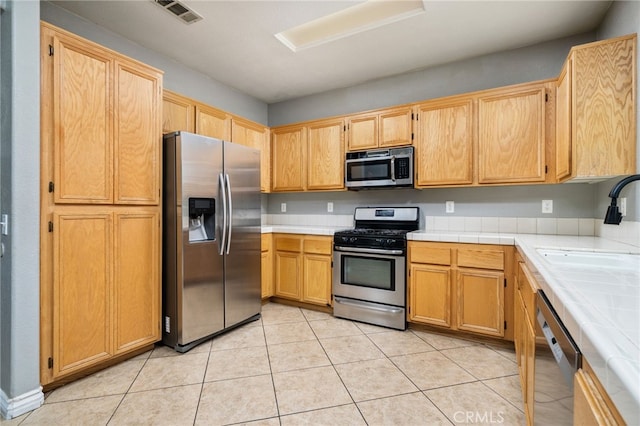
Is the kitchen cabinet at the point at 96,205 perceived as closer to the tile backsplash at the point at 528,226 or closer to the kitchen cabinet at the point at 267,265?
the kitchen cabinet at the point at 267,265

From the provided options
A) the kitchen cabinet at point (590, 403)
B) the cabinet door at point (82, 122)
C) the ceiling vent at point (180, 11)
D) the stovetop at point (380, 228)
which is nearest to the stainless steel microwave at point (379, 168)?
the stovetop at point (380, 228)

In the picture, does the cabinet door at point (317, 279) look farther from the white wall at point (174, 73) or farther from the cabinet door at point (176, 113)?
the white wall at point (174, 73)

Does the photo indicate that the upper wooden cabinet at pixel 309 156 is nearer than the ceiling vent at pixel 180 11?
No

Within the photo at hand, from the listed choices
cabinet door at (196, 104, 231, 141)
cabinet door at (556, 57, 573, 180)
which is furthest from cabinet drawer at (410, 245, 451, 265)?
cabinet door at (196, 104, 231, 141)

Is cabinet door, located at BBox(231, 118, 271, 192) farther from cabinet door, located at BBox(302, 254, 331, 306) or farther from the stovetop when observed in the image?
the stovetop

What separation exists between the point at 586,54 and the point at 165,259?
3.27m

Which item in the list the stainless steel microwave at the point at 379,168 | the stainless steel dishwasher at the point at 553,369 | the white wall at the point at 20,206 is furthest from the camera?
the stainless steel microwave at the point at 379,168

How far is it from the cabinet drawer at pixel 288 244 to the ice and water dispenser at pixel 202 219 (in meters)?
1.05

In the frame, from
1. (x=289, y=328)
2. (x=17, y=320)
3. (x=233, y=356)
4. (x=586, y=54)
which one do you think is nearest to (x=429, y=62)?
(x=586, y=54)

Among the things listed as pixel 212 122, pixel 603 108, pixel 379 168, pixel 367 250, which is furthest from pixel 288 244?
pixel 603 108

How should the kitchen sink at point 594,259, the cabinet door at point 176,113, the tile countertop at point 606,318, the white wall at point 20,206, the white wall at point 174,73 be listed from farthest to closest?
1. the cabinet door at point 176,113
2. the white wall at point 174,73
3. the white wall at point 20,206
4. the kitchen sink at point 594,259
5. the tile countertop at point 606,318

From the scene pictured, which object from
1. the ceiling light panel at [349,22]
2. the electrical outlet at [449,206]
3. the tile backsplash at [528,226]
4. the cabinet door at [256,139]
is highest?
the ceiling light panel at [349,22]

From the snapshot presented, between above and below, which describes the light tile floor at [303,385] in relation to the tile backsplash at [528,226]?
below

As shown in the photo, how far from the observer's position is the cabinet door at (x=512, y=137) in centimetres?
265
